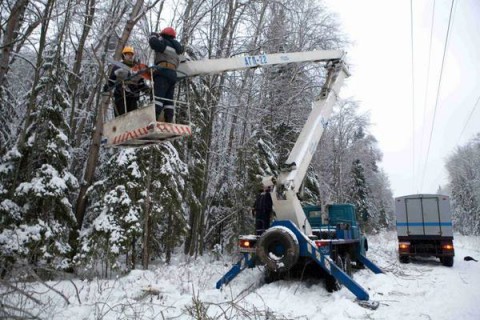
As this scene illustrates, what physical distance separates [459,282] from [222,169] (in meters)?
10.1

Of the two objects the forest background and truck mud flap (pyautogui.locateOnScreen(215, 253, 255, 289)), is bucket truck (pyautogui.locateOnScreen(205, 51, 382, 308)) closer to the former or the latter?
truck mud flap (pyautogui.locateOnScreen(215, 253, 255, 289))

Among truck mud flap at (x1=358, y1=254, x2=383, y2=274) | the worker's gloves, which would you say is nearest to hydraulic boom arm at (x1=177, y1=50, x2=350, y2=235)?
the worker's gloves

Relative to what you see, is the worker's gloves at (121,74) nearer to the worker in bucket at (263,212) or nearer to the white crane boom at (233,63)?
the white crane boom at (233,63)

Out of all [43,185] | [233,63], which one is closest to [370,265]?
[233,63]

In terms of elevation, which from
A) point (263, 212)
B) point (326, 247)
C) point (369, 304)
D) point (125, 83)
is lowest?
point (369, 304)

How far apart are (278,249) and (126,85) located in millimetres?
4588

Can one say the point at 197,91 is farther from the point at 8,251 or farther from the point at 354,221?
the point at 8,251

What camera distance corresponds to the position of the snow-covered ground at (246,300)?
5.46 m

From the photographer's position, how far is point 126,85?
6973 mm

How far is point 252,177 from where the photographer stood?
53.9 ft

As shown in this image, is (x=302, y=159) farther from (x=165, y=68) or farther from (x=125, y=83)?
(x=125, y=83)

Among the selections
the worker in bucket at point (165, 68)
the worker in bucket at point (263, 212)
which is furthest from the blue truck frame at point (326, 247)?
the worker in bucket at point (165, 68)

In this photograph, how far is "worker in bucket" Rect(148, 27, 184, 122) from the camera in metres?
6.46

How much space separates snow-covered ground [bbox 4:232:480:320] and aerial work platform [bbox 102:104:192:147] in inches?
98.0
